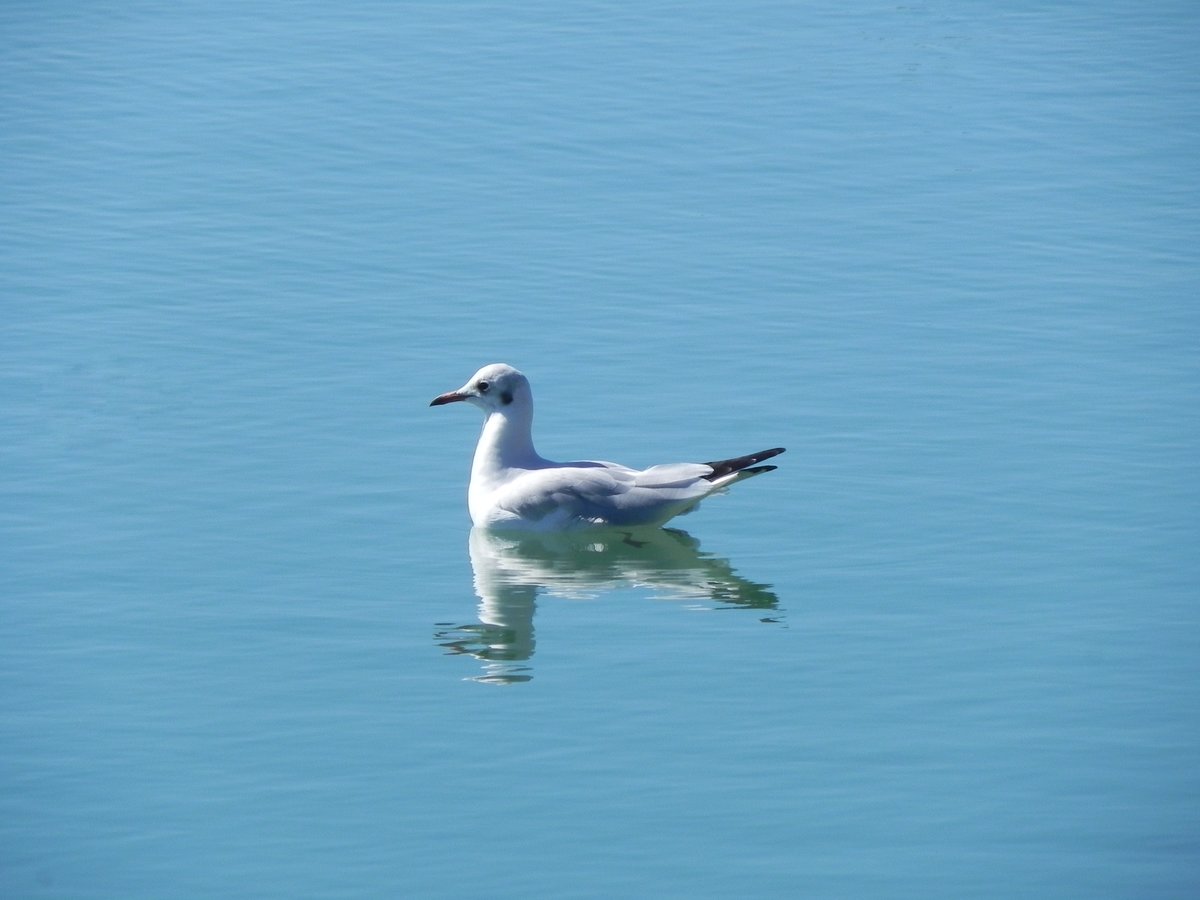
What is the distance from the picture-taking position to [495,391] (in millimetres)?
14609

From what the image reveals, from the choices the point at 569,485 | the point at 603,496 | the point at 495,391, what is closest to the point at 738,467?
the point at 603,496

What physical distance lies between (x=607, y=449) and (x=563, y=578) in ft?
5.94

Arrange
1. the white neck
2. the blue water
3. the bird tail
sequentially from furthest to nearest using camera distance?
the white neck < the bird tail < the blue water

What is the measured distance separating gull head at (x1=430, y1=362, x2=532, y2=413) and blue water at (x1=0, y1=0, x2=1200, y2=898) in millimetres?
693

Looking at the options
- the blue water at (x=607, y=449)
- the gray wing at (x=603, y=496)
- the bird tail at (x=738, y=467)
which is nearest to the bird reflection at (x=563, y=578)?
the blue water at (x=607, y=449)

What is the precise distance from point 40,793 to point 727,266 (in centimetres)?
994

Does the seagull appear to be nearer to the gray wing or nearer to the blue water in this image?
the gray wing

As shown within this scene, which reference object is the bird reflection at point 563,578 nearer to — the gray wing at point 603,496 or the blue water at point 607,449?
the blue water at point 607,449

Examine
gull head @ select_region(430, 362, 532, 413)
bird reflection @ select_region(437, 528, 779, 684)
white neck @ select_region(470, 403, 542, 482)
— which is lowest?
bird reflection @ select_region(437, 528, 779, 684)

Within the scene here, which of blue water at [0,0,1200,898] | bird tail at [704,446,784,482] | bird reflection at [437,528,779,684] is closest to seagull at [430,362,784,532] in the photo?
bird tail at [704,446,784,482]

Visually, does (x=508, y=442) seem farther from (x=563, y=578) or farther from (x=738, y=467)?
(x=738, y=467)

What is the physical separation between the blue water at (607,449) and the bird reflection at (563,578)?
0.05 metres

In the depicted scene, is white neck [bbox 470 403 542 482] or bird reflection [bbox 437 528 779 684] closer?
bird reflection [bbox 437 528 779 684]

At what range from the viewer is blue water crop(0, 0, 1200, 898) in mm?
9938
